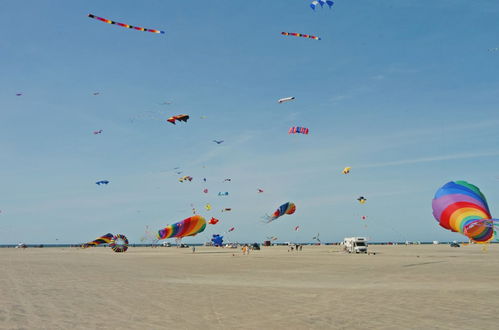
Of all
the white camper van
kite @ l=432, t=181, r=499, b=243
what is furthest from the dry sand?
the white camper van

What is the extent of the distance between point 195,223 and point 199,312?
198 feet

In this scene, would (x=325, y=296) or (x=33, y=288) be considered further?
(x=33, y=288)

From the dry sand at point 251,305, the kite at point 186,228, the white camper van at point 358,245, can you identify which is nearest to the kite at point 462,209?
the dry sand at point 251,305

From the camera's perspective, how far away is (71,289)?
17.7 metres

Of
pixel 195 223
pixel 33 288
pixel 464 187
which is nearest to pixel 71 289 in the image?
pixel 33 288

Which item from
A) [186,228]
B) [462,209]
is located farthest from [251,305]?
[186,228]

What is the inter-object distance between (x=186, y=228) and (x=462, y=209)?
46.9 metres

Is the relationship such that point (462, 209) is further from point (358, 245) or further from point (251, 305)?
point (251, 305)

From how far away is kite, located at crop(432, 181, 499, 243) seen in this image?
3481 centimetres

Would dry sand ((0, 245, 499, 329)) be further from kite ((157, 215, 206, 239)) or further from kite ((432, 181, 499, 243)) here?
kite ((157, 215, 206, 239))

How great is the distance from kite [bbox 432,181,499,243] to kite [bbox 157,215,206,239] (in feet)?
140

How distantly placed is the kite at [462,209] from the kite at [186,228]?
42.6m

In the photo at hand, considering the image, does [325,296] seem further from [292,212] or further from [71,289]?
[292,212]

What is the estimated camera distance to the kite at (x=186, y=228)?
236ft
